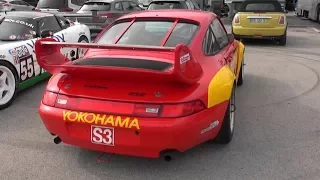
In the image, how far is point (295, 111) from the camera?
508 cm

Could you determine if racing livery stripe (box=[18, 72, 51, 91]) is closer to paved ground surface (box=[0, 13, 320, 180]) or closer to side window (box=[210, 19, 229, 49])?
paved ground surface (box=[0, 13, 320, 180])

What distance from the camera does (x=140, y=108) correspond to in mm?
3037

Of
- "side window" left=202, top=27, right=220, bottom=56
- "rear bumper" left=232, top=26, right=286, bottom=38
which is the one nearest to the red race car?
"side window" left=202, top=27, right=220, bottom=56

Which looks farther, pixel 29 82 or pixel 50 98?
pixel 29 82

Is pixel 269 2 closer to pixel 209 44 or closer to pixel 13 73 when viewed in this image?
pixel 209 44

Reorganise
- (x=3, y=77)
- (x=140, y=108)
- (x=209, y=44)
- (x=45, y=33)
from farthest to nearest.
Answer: (x=45, y=33) → (x=3, y=77) → (x=209, y=44) → (x=140, y=108)

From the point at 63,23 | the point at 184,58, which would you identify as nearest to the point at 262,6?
the point at 63,23

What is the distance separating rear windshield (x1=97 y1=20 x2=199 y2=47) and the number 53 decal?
1.95 metres

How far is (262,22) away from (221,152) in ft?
26.6

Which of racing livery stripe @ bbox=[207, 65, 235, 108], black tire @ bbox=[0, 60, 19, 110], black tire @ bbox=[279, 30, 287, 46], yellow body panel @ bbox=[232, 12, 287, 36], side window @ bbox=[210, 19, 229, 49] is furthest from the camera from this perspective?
black tire @ bbox=[279, 30, 287, 46]

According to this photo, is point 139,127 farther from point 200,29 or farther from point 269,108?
point 269,108

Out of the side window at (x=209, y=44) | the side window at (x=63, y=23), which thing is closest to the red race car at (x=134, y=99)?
the side window at (x=209, y=44)

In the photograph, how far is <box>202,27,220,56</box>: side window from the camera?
12.7 ft

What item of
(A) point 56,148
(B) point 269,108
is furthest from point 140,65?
(B) point 269,108
